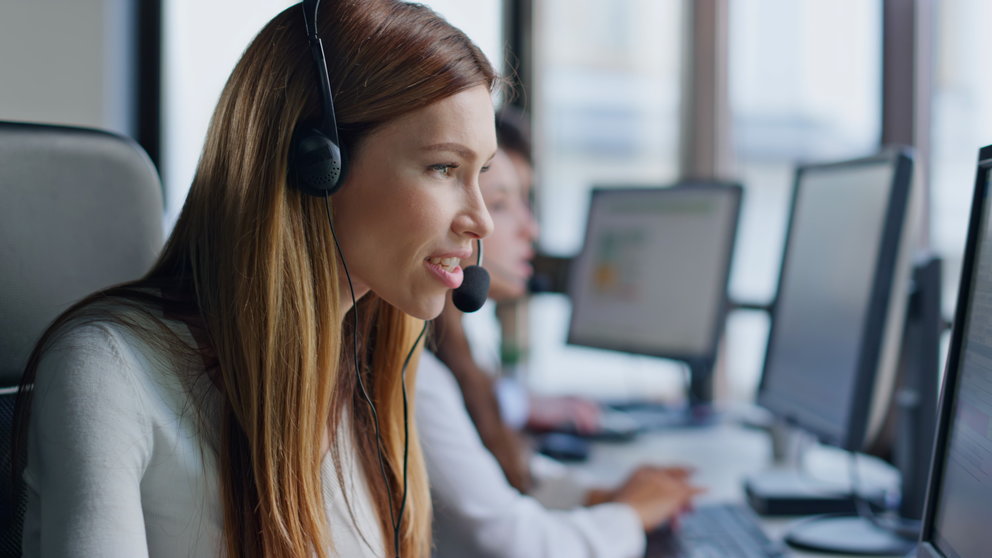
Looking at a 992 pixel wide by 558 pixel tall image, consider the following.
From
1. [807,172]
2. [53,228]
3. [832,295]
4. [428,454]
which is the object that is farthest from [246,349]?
[807,172]

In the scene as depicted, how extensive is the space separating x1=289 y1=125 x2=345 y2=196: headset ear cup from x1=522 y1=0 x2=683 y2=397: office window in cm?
227

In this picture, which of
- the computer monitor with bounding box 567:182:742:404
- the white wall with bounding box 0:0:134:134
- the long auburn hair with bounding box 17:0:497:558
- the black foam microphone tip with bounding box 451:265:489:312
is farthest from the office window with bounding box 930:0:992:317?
the white wall with bounding box 0:0:134:134

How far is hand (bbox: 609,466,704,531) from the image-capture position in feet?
4.06

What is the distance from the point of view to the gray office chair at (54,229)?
0.85m

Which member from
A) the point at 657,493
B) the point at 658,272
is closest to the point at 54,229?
the point at 657,493

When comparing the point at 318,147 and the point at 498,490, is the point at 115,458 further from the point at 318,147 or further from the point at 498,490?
the point at 498,490

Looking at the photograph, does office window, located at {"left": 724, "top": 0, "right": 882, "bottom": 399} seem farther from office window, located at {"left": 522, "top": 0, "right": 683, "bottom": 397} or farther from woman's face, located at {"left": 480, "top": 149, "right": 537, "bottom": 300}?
woman's face, located at {"left": 480, "top": 149, "right": 537, "bottom": 300}

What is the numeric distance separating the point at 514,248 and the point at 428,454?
2.08 feet

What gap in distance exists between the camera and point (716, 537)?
46.8 inches

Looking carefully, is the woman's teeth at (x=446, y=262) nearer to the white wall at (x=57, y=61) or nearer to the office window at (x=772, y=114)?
the office window at (x=772, y=114)

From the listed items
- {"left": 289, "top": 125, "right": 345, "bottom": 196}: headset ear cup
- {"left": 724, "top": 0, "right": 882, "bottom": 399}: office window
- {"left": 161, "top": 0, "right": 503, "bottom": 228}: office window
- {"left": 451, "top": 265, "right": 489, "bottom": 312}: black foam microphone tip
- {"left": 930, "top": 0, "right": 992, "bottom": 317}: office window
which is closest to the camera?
{"left": 289, "top": 125, "right": 345, "bottom": 196}: headset ear cup

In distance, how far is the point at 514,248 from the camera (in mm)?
1664

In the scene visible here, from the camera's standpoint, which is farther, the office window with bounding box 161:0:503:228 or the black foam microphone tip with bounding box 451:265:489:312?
the office window with bounding box 161:0:503:228

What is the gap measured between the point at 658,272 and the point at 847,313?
0.71 meters
